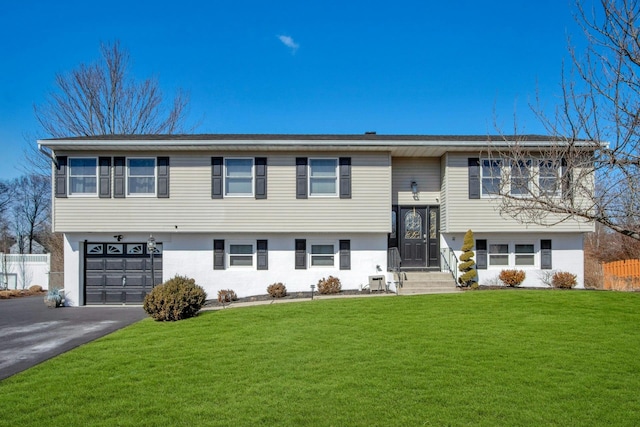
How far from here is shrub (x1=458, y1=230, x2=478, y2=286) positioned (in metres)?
15.4

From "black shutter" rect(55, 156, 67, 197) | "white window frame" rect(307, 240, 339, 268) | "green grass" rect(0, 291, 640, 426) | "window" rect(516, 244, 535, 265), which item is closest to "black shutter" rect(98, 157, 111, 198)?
"black shutter" rect(55, 156, 67, 197)

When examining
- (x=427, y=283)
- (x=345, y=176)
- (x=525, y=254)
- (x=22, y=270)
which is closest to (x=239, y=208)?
(x=345, y=176)

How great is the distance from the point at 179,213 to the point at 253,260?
301 cm

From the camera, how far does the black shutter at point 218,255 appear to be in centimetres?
1616

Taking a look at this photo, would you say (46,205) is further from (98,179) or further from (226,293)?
(226,293)

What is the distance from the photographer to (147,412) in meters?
5.51

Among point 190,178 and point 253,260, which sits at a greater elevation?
point 190,178

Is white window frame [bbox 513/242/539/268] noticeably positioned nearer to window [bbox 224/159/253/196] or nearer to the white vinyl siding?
the white vinyl siding

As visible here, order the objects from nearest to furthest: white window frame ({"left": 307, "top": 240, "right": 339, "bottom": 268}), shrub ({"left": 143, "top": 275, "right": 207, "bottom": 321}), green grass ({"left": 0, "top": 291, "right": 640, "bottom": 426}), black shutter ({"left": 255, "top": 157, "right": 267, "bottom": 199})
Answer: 1. green grass ({"left": 0, "top": 291, "right": 640, "bottom": 426})
2. shrub ({"left": 143, "top": 275, "right": 207, "bottom": 321})
3. black shutter ({"left": 255, "top": 157, "right": 267, "bottom": 199})
4. white window frame ({"left": 307, "top": 240, "right": 339, "bottom": 268})

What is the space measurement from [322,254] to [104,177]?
799cm

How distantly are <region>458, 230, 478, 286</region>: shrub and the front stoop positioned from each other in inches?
15.5

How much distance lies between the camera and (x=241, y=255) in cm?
1638

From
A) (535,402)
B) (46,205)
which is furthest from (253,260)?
(46,205)

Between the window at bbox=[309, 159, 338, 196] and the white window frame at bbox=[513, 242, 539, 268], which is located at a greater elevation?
the window at bbox=[309, 159, 338, 196]
